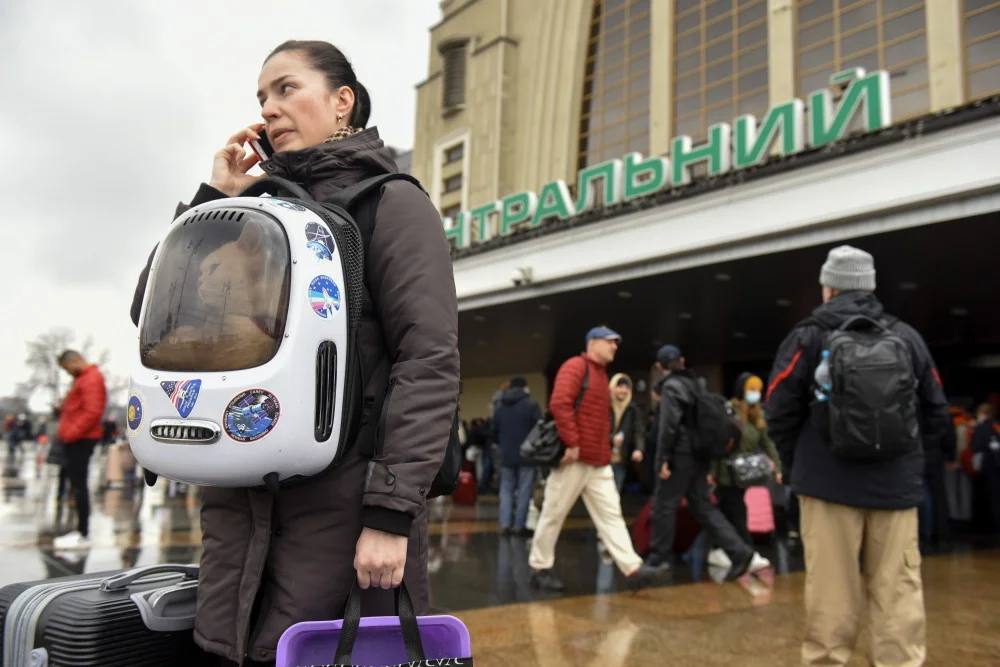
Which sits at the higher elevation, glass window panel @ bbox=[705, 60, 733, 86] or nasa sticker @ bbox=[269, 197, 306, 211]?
glass window panel @ bbox=[705, 60, 733, 86]

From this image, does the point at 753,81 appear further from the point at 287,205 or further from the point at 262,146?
the point at 287,205

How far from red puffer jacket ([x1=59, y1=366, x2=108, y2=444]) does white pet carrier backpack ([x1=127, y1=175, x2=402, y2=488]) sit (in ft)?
22.6

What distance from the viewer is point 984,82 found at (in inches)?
570

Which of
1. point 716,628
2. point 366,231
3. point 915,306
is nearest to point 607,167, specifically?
point 915,306

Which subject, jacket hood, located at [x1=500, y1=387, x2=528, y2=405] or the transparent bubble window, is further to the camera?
jacket hood, located at [x1=500, y1=387, x2=528, y2=405]

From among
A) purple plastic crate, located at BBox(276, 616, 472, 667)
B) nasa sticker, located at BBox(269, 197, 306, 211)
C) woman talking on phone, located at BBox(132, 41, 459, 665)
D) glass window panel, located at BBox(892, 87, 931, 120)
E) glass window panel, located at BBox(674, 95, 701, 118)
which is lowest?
purple plastic crate, located at BBox(276, 616, 472, 667)

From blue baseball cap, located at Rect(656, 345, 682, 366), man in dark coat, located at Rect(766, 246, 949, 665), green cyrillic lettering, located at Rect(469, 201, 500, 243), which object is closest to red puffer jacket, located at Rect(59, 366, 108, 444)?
blue baseball cap, located at Rect(656, 345, 682, 366)

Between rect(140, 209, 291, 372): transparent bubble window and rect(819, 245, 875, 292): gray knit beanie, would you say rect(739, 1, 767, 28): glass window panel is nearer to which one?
rect(819, 245, 875, 292): gray knit beanie

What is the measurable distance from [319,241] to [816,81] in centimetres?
1810

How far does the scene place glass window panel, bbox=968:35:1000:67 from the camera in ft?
47.1

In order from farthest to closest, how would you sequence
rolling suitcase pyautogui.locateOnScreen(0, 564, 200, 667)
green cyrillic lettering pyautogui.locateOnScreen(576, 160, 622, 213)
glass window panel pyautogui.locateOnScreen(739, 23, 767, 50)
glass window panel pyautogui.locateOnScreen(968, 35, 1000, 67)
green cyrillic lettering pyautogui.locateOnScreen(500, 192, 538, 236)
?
glass window panel pyautogui.locateOnScreen(739, 23, 767, 50) → green cyrillic lettering pyautogui.locateOnScreen(500, 192, 538, 236) → green cyrillic lettering pyautogui.locateOnScreen(576, 160, 622, 213) → glass window panel pyautogui.locateOnScreen(968, 35, 1000, 67) → rolling suitcase pyautogui.locateOnScreen(0, 564, 200, 667)

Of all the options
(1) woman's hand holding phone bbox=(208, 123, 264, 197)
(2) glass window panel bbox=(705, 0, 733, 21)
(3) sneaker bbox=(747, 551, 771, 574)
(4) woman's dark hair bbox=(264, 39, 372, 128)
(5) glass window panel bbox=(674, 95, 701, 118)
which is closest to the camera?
(4) woman's dark hair bbox=(264, 39, 372, 128)

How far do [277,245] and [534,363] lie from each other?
26661mm

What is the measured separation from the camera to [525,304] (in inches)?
685
